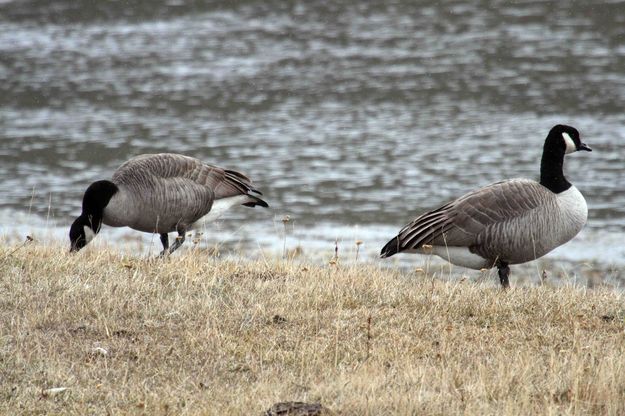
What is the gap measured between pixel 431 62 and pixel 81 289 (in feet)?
84.4

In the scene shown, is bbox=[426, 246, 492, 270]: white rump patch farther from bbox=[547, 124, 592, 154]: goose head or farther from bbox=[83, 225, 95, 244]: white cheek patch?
bbox=[83, 225, 95, 244]: white cheek patch

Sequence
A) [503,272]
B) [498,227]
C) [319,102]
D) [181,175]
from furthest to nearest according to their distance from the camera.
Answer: [319,102] < [181,175] < [503,272] < [498,227]

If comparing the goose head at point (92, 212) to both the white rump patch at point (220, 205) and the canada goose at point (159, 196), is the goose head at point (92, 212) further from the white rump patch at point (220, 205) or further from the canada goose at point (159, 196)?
the white rump patch at point (220, 205)

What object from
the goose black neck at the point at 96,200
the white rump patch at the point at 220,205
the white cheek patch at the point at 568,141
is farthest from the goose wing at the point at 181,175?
the white cheek patch at the point at 568,141

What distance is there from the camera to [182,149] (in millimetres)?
23828

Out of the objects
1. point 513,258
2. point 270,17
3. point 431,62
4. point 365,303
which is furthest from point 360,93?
point 365,303

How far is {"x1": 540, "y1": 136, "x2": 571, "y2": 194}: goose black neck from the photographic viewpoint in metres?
9.91

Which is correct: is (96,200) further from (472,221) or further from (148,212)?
(472,221)

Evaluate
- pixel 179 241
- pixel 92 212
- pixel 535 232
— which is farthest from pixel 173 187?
pixel 535 232

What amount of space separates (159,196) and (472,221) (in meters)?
3.33

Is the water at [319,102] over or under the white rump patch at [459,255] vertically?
under

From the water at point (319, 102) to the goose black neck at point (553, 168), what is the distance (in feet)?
18.2

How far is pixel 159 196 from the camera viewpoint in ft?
35.1

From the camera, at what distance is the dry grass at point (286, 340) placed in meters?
5.56
